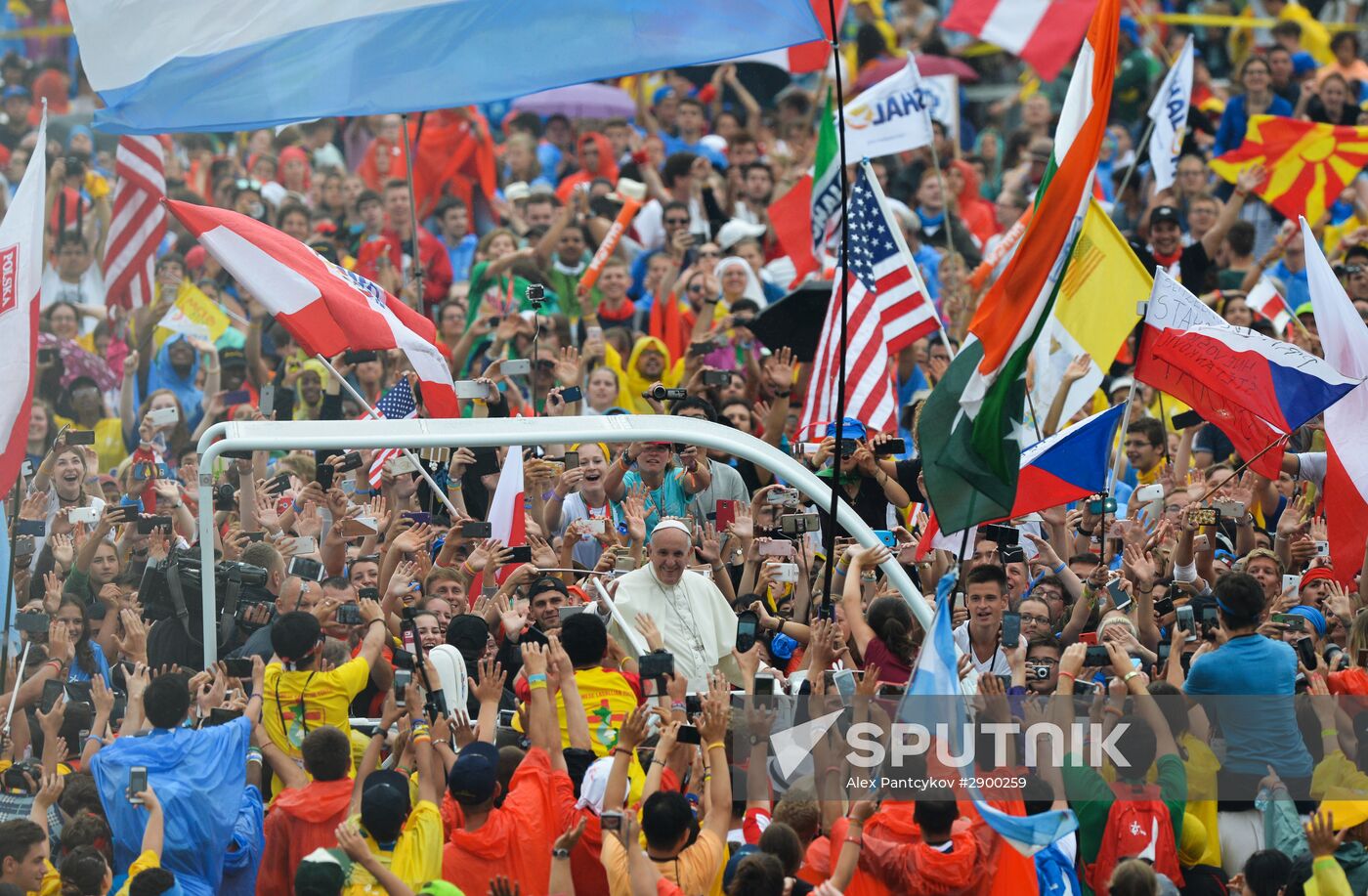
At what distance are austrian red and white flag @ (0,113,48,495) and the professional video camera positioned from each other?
2.69 feet

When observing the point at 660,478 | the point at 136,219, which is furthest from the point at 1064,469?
the point at 136,219

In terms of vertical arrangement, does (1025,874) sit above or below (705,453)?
below

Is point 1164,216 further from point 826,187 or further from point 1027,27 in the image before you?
point 1027,27

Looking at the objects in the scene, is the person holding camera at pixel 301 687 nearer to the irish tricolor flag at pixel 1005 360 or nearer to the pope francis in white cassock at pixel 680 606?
the pope francis in white cassock at pixel 680 606

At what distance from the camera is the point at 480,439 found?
844cm

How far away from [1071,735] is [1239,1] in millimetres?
16737

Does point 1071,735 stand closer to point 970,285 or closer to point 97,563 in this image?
point 97,563

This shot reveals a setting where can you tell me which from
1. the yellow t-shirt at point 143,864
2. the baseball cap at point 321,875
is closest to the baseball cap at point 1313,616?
the baseball cap at point 321,875

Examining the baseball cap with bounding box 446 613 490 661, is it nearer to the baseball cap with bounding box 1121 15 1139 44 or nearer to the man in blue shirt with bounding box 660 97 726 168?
the man in blue shirt with bounding box 660 97 726 168

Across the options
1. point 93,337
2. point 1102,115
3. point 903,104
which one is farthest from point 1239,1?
point 1102,115

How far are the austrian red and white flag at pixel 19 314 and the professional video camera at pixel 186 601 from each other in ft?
2.69

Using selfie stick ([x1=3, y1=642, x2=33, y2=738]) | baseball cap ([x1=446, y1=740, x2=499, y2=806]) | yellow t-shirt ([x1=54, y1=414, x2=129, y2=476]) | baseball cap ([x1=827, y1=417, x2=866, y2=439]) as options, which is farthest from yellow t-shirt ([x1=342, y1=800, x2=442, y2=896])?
yellow t-shirt ([x1=54, y1=414, x2=129, y2=476])

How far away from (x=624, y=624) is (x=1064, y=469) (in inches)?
98.6

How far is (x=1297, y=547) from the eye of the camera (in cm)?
1112
